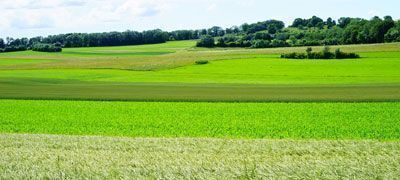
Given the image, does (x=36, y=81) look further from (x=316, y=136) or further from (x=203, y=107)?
(x=316, y=136)

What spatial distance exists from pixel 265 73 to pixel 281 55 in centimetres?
1967

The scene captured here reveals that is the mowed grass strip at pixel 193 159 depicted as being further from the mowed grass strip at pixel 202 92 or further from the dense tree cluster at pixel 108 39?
the dense tree cluster at pixel 108 39

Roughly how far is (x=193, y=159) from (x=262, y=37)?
126002 millimetres

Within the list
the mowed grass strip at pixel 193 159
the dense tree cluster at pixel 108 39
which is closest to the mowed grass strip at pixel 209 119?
the mowed grass strip at pixel 193 159

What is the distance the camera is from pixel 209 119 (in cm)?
2994

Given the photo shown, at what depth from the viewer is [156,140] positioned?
20.6 m

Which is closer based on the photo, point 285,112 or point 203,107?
point 285,112

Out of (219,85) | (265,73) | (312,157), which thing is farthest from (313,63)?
(312,157)

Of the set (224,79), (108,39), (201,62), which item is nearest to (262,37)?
(108,39)

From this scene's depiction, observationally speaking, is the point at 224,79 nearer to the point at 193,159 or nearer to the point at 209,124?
the point at 209,124

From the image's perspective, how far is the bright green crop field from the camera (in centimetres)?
1421

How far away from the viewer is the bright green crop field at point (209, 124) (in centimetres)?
1421

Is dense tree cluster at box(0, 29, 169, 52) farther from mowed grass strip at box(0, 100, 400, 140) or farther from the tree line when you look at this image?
mowed grass strip at box(0, 100, 400, 140)

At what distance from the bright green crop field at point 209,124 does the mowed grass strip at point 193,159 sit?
0.11 feet
